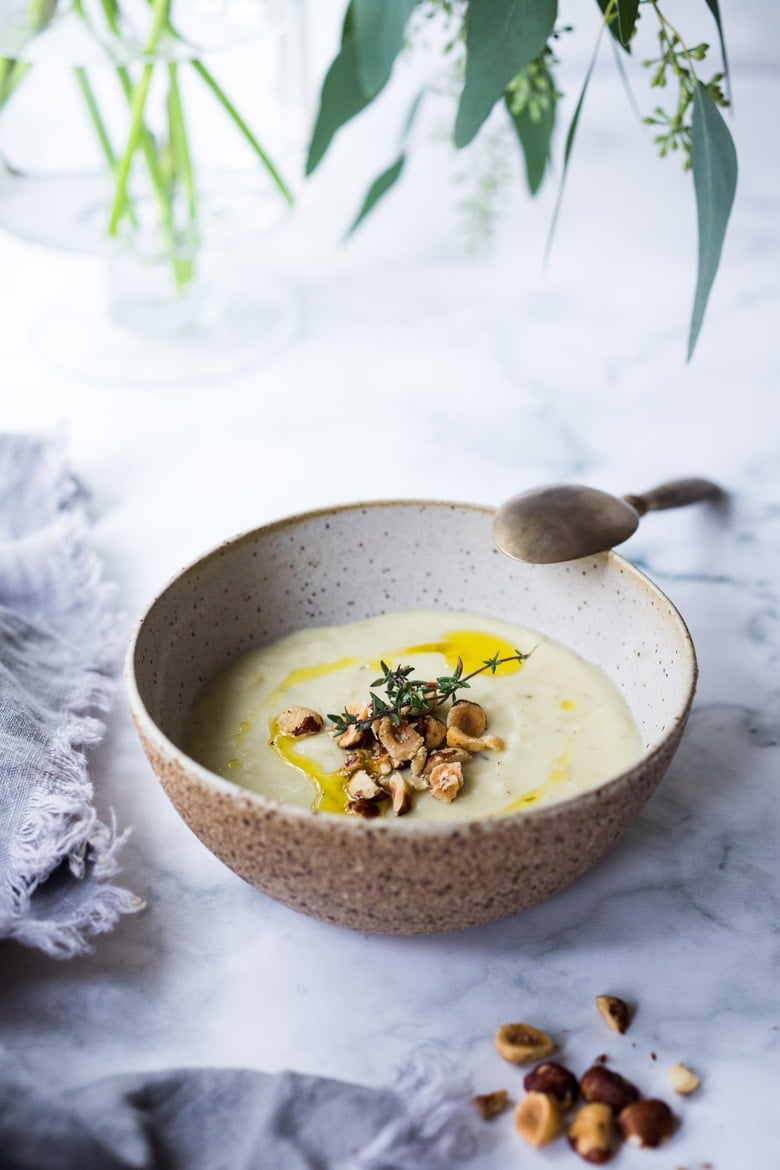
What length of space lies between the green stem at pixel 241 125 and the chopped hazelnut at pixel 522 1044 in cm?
118

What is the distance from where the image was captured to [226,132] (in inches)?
77.1

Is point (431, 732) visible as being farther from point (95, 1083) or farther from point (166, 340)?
point (166, 340)

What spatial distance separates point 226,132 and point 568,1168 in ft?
5.32

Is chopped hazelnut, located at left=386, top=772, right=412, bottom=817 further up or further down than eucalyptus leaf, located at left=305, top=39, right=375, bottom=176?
further down

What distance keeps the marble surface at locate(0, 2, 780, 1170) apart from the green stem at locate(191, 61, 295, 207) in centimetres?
21

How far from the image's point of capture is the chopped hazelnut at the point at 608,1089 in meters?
0.80

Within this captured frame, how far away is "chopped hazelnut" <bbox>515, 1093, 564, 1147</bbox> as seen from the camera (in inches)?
30.6

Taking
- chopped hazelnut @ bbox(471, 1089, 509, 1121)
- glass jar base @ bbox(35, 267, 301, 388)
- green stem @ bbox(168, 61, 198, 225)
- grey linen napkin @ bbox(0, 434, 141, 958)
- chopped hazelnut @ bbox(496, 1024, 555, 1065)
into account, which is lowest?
chopped hazelnut @ bbox(471, 1089, 509, 1121)

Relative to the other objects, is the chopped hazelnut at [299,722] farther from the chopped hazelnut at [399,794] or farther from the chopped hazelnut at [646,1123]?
the chopped hazelnut at [646,1123]

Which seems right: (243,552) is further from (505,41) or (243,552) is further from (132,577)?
(505,41)

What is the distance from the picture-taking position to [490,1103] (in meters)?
0.80

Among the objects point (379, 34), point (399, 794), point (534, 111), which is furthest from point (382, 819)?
point (534, 111)

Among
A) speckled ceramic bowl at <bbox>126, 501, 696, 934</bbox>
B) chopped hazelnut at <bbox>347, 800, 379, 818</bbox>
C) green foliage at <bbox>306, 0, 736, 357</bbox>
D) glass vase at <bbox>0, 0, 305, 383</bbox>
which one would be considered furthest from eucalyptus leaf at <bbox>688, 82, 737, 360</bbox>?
glass vase at <bbox>0, 0, 305, 383</bbox>

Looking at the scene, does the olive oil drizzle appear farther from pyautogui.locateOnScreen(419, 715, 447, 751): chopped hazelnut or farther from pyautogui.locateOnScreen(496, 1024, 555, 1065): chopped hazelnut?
pyautogui.locateOnScreen(496, 1024, 555, 1065): chopped hazelnut
